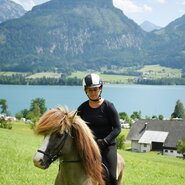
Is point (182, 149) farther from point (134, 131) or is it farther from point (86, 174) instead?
point (86, 174)

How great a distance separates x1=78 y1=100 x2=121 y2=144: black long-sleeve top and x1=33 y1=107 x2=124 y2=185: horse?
626 mm

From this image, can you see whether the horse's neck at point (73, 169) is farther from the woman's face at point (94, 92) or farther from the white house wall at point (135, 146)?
the white house wall at point (135, 146)

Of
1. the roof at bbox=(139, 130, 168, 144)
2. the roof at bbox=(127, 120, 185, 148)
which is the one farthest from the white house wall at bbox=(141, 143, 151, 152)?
the roof at bbox=(127, 120, 185, 148)

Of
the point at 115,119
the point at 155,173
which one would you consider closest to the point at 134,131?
the point at 155,173

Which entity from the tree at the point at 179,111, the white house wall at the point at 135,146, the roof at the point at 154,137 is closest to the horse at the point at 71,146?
the roof at the point at 154,137

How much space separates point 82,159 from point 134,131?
285 ft

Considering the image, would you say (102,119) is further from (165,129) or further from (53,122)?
(165,129)

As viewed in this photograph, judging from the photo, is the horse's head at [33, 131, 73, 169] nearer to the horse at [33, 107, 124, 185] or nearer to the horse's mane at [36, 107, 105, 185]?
the horse at [33, 107, 124, 185]

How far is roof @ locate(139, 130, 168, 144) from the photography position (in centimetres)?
8594

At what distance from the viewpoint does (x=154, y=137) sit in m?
87.4

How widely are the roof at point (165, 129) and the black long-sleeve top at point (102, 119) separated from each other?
78716mm

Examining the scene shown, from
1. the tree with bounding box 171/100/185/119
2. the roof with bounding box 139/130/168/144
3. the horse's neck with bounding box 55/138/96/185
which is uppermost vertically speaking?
the horse's neck with bounding box 55/138/96/185

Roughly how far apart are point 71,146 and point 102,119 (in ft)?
3.37

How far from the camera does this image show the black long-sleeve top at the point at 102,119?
7418 mm
